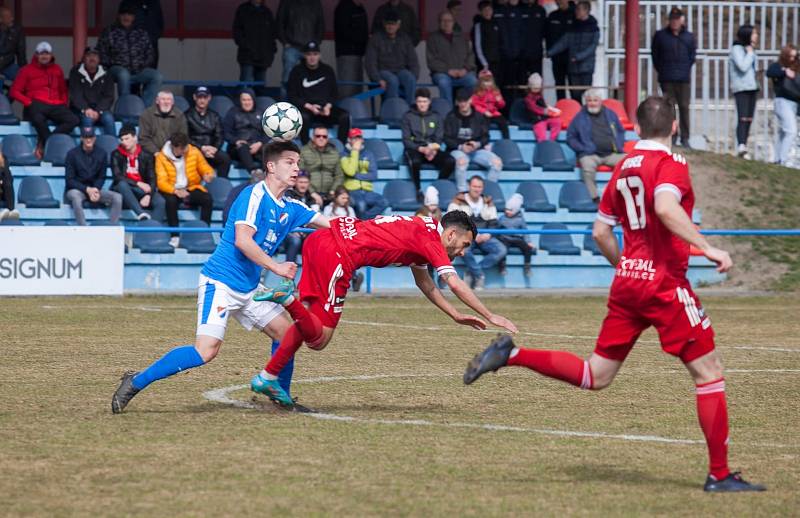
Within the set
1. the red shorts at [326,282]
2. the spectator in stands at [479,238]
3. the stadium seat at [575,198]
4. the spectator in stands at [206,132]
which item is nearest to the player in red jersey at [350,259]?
the red shorts at [326,282]

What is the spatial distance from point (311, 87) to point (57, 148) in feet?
12.6

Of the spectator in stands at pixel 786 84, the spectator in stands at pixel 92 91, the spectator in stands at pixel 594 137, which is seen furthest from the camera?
the spectator in stands at pixel 786 84

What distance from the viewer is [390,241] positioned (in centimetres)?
820

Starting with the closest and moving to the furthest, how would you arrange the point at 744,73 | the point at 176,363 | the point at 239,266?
the point at 176,363 < the point at 239,266 < the point at 744,73

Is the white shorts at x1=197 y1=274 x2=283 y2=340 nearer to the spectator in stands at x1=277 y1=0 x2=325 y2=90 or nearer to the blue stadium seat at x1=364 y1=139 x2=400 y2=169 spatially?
the blue stadium seat at x1=364 y1=139 x2=400 y2=169

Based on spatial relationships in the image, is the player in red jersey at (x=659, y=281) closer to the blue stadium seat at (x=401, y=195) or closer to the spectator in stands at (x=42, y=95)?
the blue stadium seat at (x=401, y=195)

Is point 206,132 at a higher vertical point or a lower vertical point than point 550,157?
higher

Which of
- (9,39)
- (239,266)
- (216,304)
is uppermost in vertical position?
(9,39)

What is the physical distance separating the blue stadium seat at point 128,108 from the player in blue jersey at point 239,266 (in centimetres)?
1284

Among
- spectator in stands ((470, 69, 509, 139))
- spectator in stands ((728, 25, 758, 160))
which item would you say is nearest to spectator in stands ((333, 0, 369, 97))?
spectator in stands ((470, 69, 509, 139))

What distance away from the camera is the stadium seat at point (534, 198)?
66.7ft

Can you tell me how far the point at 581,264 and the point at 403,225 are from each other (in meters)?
11.6

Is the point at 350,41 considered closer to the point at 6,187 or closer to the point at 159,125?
the point at 159,125

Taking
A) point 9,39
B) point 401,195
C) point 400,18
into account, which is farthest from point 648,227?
point 400,18
